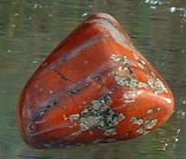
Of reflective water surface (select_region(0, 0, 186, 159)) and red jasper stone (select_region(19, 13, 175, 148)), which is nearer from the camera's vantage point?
red jasper stone (select_region(19, 13, 175, 148))

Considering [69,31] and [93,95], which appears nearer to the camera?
[93,95]

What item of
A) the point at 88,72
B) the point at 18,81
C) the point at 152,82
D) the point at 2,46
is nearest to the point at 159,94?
the point at 152,82

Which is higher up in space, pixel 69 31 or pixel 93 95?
pixel 93 95

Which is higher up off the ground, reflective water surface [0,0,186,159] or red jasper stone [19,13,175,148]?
red jasper stone [19,13,175,148]

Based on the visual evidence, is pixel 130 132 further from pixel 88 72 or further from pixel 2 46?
pixel 2 46
